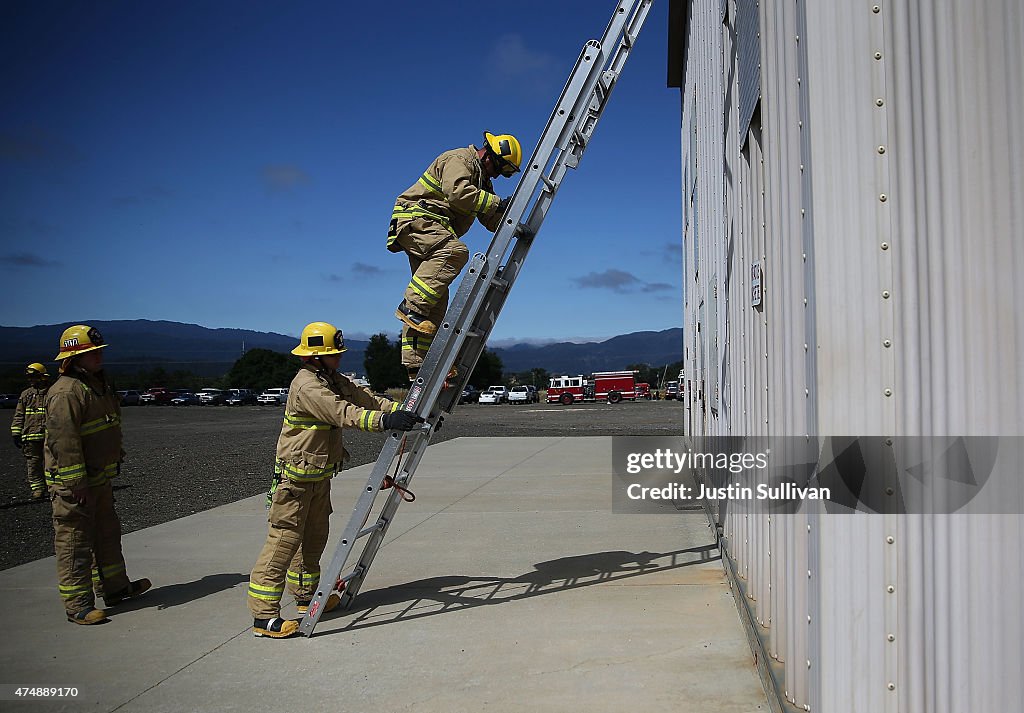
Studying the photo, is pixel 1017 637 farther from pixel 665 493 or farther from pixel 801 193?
pixel 665 493

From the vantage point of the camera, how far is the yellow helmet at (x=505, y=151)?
5.81 m

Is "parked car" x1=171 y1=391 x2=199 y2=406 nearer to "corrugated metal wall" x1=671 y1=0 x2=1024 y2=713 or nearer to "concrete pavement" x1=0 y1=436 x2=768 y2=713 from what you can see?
"concrete pavement" x1=0 y1=436 x2=768 y2=713

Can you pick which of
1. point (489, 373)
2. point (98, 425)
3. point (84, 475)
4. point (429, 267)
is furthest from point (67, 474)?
point (489, 373)

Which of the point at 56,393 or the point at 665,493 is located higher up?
the point at 56,393

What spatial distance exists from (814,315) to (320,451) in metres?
3.67

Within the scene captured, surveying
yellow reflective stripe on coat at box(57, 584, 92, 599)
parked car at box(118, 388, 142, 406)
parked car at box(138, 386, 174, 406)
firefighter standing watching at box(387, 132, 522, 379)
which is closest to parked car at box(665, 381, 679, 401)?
parked car at box(138, 386, 174, 406)

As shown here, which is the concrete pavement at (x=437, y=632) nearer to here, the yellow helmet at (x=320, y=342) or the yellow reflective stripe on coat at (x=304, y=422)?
the yellow reflective stripe on coat at (x=304, y=422)

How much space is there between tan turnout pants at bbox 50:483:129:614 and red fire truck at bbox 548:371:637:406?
56.9 m

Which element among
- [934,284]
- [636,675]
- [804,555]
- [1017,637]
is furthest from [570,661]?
[934,284]

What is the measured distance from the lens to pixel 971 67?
2.57 m

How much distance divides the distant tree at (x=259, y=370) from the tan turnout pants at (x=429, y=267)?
115 m

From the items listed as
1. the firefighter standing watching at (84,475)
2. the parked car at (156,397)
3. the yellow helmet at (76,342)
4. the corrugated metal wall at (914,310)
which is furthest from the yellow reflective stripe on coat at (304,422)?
the parked car at (156,397)

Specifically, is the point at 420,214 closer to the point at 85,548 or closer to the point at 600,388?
the point at 85,548

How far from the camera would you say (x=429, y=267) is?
5.70 m
